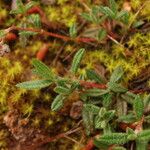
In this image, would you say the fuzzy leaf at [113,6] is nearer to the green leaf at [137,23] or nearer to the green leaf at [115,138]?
the green leaf at [137,23]

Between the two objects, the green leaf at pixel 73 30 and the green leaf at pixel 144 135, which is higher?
the green leaf at pixel 73 30

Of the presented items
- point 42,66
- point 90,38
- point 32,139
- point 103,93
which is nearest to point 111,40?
point 90,38

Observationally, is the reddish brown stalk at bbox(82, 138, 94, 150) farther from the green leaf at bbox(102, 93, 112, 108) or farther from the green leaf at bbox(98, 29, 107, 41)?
the green leaf at bbox(98, 29, 107, 41)

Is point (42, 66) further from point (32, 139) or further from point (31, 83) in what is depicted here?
point (32, 139)

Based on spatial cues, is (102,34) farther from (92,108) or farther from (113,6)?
(92,108)

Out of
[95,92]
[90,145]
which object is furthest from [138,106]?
[90,145]

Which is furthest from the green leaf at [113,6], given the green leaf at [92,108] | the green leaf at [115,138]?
the green leaf at [115,138]
